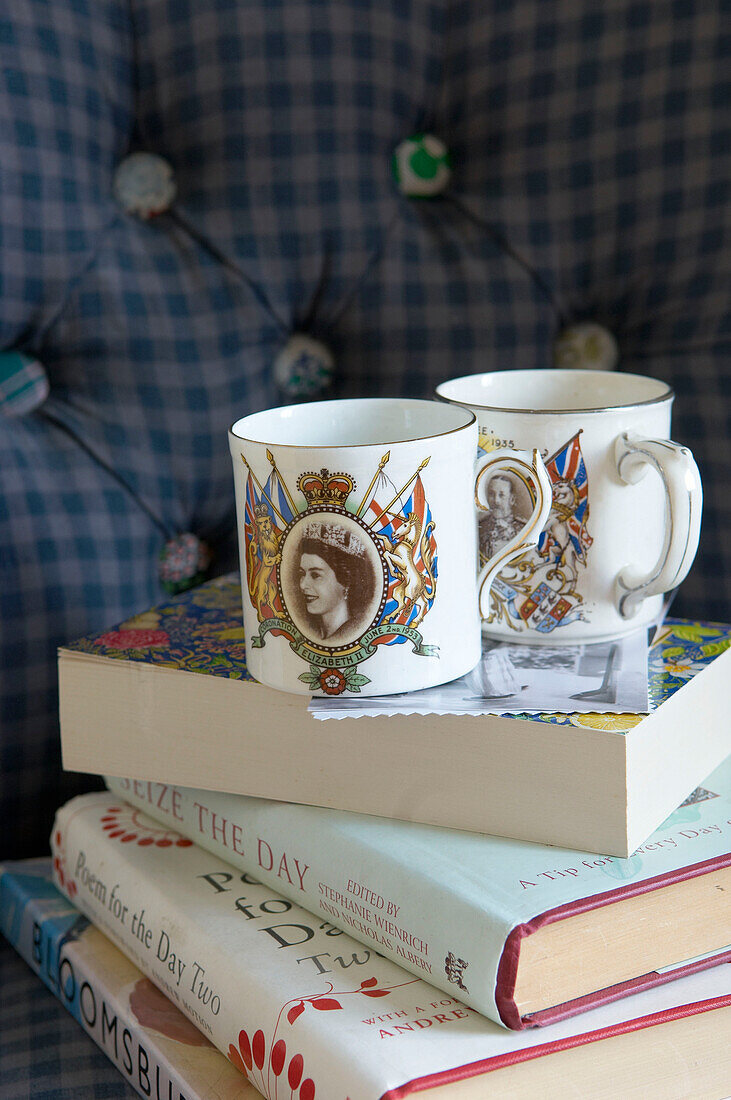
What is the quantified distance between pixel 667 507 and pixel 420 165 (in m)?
0.35

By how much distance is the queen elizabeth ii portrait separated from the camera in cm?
42

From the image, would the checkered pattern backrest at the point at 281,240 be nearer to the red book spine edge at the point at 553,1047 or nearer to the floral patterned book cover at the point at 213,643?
the floral patterned book cover at the point at 213,643

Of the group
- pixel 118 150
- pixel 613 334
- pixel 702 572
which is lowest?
pixel 702 572

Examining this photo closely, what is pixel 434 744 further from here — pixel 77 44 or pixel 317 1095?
pixel 77 44

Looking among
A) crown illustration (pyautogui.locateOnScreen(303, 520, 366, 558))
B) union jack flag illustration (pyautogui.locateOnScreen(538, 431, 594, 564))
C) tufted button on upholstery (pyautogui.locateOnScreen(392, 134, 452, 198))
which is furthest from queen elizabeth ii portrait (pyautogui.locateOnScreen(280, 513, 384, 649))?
tufted button on upholstery (pyautogui.locateOnScreen(392, 134, 452, 198))

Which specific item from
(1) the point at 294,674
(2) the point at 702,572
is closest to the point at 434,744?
(1) the point at 294,674

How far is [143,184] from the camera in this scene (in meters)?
0.67

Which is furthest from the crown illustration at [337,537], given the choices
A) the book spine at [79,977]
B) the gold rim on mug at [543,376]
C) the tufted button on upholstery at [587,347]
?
the tufted button on upholstery at [587,347]

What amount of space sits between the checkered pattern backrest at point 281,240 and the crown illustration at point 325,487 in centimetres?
28

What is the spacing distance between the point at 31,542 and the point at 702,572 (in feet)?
1.44

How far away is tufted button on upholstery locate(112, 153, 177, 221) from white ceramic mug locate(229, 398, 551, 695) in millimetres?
293

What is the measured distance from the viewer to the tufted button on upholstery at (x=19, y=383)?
0.65m

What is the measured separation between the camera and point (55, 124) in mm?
620

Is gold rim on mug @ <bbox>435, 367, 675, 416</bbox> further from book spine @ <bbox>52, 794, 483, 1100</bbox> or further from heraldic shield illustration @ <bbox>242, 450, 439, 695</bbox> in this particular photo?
book spine @ <bbox>52, 794, 483, 1100</bbox>
